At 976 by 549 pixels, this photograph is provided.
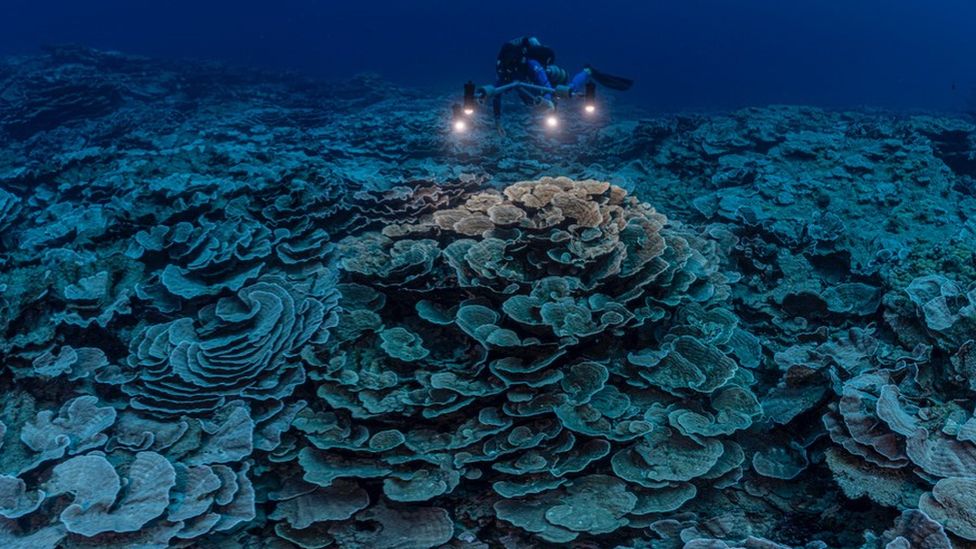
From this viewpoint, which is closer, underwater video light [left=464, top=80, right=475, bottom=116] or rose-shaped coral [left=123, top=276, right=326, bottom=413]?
rose-shaped coral [left=123, top=276, right=326, bottom=413]

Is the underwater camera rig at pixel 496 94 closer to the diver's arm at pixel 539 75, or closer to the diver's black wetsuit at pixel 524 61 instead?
the diver's arm at pixel 539 75

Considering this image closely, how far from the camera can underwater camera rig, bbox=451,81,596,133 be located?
8.49m

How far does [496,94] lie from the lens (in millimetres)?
9648

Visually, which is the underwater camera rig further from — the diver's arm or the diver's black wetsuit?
the diver's black wetsuit

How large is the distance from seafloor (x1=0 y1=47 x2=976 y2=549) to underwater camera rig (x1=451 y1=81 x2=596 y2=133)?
157cm

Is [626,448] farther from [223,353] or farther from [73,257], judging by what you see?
[73,257]

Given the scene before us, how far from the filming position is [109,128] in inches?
545

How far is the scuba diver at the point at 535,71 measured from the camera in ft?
35.6

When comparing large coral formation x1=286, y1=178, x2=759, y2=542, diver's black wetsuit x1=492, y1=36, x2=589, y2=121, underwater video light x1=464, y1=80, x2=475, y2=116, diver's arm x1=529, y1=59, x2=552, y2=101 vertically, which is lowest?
large coral formation x1=286, y1=178, x2=759, y2=542

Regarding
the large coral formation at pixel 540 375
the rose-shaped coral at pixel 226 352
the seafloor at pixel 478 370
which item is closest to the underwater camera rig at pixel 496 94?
the seafloor at pixel 478 370

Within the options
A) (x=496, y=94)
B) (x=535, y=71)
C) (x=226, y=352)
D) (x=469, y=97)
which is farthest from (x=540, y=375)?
(x=535, y=71)

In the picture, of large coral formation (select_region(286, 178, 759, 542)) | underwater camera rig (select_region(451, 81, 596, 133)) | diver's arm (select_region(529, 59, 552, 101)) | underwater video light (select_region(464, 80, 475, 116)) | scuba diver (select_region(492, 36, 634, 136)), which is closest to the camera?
large coral formation (select_region(286, 178, 759, 542))

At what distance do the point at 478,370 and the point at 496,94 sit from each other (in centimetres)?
691

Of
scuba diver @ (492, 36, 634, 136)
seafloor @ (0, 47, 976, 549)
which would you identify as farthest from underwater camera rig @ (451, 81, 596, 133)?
seafloor @ (0, 47, 976, 549)
